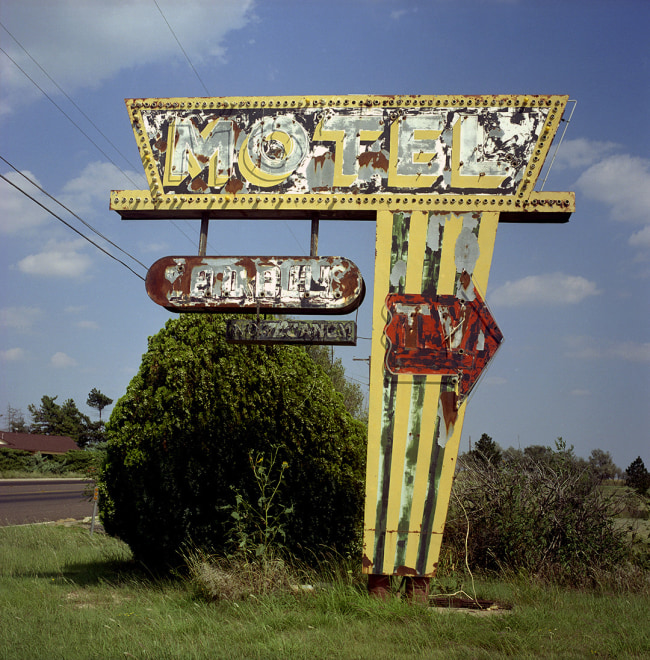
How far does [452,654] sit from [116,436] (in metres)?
4.83

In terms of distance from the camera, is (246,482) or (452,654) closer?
(452,654)

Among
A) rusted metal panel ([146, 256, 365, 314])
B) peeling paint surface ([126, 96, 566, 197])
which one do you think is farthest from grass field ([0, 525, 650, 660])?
peeling paint surface ([126, 96, 566, 197])

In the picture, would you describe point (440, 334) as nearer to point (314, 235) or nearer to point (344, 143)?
point (314, 235)

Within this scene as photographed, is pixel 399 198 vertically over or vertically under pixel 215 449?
over

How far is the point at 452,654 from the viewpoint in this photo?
4480mm

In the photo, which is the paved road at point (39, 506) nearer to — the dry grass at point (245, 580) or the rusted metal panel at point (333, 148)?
the dry grass at point (245, 580)

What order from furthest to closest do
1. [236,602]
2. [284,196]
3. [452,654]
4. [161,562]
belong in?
[161,562]
[284,196]
[236,602]
[452,654]

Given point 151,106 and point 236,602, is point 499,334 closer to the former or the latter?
point 236,602

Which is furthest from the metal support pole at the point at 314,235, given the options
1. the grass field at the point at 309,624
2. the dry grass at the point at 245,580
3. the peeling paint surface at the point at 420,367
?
the grass field at the point at 309,624

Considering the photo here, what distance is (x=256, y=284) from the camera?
6.52 m

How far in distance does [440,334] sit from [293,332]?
149 centimetres

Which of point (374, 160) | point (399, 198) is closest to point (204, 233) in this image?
point (374, 160)

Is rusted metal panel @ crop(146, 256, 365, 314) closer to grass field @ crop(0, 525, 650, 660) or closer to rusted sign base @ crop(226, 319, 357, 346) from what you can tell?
rusted sign base @ crop(226, 319, 357, 346)

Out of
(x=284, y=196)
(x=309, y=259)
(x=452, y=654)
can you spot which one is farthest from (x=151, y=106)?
(x=452, y=654)
